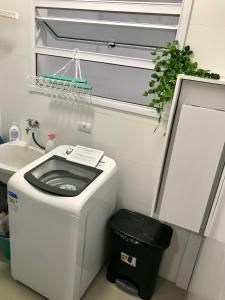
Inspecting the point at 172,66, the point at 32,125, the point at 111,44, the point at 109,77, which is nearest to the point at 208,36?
the point at 172,66

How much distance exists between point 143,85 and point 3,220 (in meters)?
1.50

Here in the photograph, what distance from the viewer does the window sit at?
153cm

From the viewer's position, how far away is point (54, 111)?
2021mm

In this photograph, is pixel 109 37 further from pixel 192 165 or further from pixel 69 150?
pixel 192 165

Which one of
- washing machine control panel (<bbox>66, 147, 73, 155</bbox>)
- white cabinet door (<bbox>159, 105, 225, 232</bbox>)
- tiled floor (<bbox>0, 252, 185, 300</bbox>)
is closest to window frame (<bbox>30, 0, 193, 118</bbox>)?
washing machine control panel (<bbox>66, 147, 73, 155</bbox>)

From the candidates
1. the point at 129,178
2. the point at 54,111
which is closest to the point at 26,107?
the point at 54,111

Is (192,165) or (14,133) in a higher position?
(192,165)

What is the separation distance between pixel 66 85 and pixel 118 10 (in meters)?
0.60

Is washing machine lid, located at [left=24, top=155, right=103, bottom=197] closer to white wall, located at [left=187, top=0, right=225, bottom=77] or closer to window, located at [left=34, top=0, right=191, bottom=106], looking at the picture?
window, located at [left=34, top=0, right=191, bottom=106]

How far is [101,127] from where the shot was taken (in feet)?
6.08

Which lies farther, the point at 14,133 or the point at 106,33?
the point at 14,133

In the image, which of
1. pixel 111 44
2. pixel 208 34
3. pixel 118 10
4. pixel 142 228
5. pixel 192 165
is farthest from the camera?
pixel 111 44

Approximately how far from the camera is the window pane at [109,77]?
188cm

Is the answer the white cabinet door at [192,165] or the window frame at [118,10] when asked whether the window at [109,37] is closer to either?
the window frame at [118,10]
